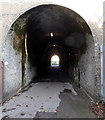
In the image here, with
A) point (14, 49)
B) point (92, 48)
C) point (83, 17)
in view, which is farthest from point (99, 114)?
point (14, 49)

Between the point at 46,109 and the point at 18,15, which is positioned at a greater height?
the point at 18,15

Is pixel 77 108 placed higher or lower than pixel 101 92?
lower

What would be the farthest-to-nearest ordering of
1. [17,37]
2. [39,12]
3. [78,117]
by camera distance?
1. [17,37]
2. [39,12]
3. [78,117]

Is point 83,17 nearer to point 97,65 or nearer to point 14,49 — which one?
point 97,65

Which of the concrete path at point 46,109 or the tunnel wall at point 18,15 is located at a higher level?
the tunnel wall at point 18,15

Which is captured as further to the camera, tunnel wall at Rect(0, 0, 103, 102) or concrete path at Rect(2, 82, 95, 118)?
tunnel wall at Rect(0, 0, 103, 102)

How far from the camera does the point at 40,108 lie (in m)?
4.70

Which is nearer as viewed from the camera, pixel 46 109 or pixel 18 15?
pixel 46 109

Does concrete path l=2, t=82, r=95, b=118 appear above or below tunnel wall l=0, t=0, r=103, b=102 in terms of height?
below

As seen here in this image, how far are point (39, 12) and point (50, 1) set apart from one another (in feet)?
2.69

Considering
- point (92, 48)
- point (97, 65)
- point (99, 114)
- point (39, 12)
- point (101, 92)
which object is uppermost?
point (39, 12)

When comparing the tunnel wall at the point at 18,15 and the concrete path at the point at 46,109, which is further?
the tunnel wall at the point at 18,15

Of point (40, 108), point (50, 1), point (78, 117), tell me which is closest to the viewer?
point (78, 117)

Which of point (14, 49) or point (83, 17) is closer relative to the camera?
point (83, 17)
